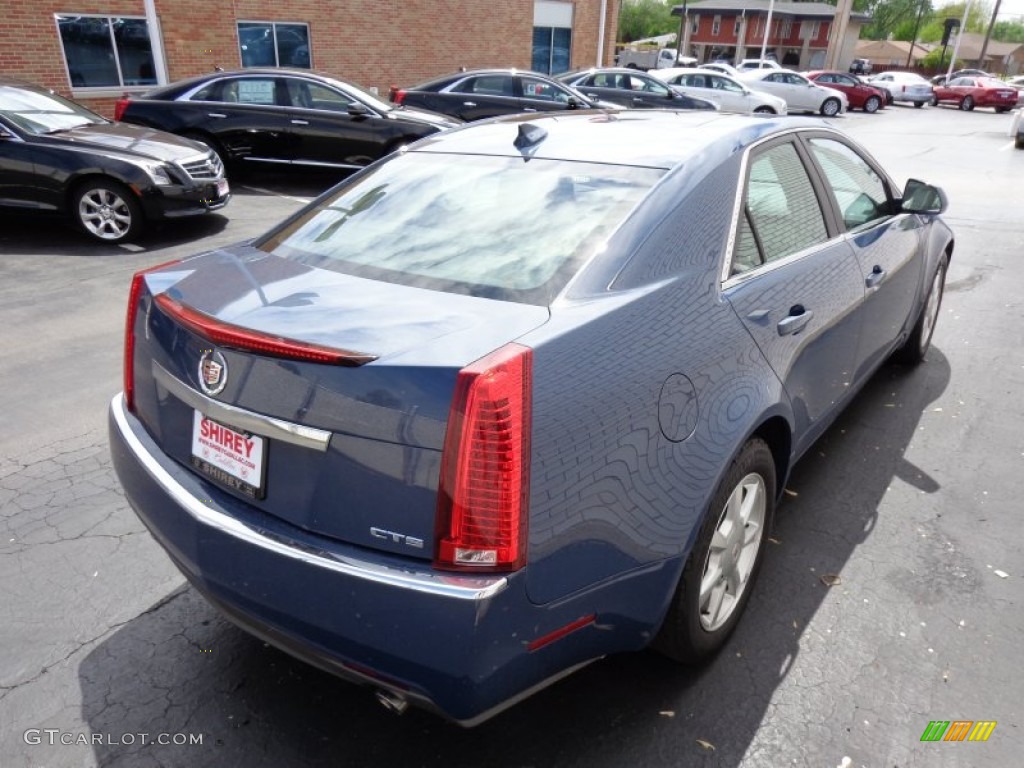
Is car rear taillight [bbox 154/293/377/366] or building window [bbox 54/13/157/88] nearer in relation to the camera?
car rear taillight [bbox 154/293/377/366]

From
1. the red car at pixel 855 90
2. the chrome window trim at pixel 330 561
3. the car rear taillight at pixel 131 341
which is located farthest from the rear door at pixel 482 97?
the red car at pixel 855 90

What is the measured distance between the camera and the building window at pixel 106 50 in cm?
1338

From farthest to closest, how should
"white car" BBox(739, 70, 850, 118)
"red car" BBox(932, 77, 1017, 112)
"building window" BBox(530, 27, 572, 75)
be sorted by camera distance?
"red car" BBox(932, 77, 1017, 112)
"white car" BBox(739, 70, 850, 118)
"building window" BBox(530, 27, 572, 75)

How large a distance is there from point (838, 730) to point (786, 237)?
1.70 metres

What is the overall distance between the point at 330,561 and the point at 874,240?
2993mm

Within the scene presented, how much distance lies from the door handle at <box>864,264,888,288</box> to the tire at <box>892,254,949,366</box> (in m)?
1.25

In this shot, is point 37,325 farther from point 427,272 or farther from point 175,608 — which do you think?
point 427,272

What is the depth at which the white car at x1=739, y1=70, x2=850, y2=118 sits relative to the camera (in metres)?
28.1

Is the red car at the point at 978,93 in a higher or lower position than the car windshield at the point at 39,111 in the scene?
lower

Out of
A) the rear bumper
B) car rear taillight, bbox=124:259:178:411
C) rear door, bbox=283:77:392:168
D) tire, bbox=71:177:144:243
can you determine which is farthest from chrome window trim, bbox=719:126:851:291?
rear door, bbox=283:77:392:168

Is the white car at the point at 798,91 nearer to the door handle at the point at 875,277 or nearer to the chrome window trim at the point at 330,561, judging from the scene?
the door handle at the point at 875,277

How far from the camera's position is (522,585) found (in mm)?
1718

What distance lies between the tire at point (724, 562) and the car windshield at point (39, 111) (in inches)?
316

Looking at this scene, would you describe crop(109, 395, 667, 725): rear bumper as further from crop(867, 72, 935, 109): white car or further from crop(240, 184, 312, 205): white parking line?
crop(867, 72, 935, 109): white car
